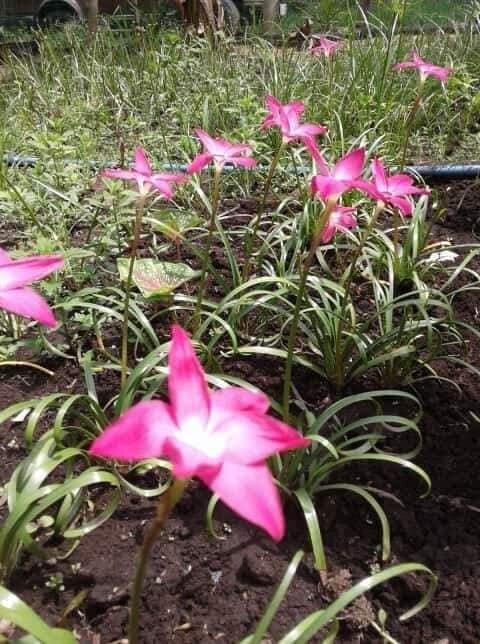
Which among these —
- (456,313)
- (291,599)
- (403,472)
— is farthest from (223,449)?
(456,313)

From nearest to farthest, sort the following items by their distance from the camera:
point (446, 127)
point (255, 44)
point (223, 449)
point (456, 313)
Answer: point (223, 449)
point (456, 313)
point (446, 127)
point (255, 44)

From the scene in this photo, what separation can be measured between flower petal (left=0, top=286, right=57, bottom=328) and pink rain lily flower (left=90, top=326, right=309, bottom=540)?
0.24m

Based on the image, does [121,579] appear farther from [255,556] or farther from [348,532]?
[348,532]

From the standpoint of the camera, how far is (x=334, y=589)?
1243 mm

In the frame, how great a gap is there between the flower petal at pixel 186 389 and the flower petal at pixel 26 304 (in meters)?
0.24

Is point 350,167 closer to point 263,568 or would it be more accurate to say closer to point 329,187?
point 329,187

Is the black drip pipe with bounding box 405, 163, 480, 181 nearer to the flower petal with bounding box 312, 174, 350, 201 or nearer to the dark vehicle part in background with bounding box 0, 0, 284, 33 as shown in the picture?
the flower petal with bounding box 312, 174, 350, 201

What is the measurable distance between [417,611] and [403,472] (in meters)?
0.39

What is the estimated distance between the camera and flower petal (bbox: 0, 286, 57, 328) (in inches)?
32.3

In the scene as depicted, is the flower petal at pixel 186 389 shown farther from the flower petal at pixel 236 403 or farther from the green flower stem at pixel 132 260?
the green flower stem at pixel 132 260

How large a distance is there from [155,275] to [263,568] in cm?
102

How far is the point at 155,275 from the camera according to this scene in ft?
6.47

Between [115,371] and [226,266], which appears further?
[226,266]

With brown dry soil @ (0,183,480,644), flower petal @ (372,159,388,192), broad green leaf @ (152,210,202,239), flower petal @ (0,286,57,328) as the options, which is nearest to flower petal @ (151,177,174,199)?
flower petal @ (372,159,388,192)
